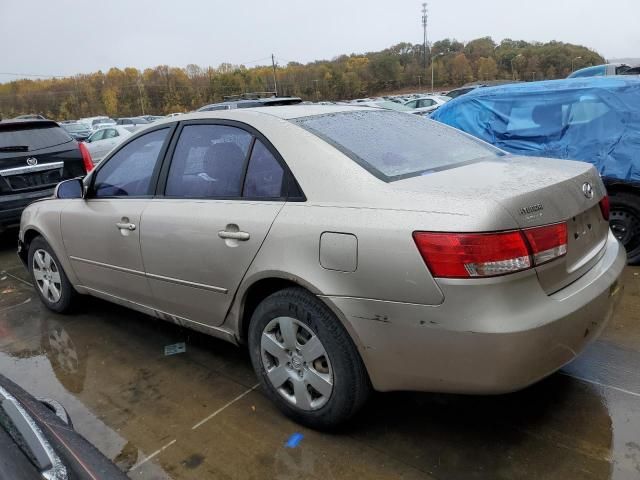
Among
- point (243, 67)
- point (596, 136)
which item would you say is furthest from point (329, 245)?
point (243, 67)

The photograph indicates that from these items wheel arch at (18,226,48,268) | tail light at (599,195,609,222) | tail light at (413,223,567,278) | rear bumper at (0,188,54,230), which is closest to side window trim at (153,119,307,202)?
tail light at (413,223,567,278)

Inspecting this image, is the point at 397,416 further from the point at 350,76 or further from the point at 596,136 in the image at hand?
the point at 350,76

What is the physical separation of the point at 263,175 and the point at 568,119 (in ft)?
11.5

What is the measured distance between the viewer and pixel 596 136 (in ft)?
15.3

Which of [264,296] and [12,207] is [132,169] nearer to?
[264,296]

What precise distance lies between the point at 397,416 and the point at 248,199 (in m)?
1.34

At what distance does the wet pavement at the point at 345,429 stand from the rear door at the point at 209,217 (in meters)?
0.47

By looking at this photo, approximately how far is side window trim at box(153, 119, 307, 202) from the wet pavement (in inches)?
44.7

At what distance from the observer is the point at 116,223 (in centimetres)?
337

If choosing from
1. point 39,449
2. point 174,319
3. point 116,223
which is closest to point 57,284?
point 116,223

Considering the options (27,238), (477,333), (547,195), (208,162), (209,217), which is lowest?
(27,238)

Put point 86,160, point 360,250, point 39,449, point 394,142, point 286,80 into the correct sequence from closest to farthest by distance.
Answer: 1. point 39,449
2. point 360,250
3. point 394,142
4. point 86,160
5. point 286,80

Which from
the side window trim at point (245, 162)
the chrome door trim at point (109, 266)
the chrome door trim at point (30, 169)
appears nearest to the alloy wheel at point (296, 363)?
the side window trim at point (245, 162)

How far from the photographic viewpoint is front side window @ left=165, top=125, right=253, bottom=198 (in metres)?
2.82
